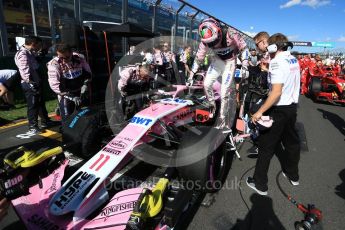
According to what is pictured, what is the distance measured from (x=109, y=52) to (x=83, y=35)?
0.76 m

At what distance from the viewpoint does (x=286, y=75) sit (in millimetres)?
2854

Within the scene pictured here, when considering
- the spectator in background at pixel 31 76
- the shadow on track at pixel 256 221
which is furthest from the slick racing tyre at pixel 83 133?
the spectator in background at pixel 31 76

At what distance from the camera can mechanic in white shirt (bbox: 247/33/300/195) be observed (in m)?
2.84

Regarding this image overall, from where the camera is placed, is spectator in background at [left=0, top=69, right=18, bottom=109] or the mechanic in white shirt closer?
the mechanic in white shirt

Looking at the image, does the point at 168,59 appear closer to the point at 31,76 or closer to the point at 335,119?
the point at 335,119

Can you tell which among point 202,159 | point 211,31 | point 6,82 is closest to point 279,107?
point 202,159

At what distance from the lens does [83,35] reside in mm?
5449

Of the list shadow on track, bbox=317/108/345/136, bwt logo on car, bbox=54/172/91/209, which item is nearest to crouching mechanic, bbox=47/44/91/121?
bwt logo on car, bbox=54/172/91/209

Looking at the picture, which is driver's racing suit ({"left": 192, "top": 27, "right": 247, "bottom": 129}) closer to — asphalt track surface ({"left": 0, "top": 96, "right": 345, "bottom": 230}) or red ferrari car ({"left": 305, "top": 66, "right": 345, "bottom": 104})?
asphalt track surface ({"left": 0, "top": 96, "right": 345, "bottom": 230})

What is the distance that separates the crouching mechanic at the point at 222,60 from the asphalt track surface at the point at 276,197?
29.9 inches

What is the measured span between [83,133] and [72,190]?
43.0 inches

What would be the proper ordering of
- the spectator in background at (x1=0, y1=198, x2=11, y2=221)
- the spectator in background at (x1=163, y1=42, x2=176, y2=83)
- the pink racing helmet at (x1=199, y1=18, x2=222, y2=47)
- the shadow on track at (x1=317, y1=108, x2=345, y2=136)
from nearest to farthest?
1. the spectator in background at (x1=0, y1=198, x2=11, y2=221)
2. the pink racing helmet at (x1=199, y1=18, x2=222, y2=47)
3. the shadow on track at (x1=317, y1=108, x2=345, y2=136)
4. the spectator in background at (x1=163, y1=42, x2=176, y2=83)

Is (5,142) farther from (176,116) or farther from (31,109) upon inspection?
(176,116)

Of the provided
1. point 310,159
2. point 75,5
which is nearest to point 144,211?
point 310,159
